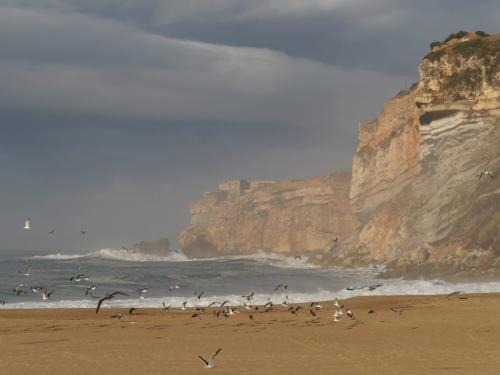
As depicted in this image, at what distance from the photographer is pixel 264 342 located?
83.5ft

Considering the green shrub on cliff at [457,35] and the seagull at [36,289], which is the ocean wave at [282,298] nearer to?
the seagull at [36,289]

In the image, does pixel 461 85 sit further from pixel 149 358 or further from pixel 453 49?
pixel 149 358

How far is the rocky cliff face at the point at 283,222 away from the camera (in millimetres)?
170250

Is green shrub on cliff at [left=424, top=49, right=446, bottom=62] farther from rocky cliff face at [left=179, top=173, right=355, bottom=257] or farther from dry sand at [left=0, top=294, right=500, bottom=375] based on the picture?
rocky cliff face at [left=179, top=173, right=355, bottom=257]

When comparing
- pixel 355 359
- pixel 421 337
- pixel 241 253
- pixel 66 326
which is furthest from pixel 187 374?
pixel 241 253

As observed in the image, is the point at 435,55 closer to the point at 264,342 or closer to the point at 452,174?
the point at 452,174

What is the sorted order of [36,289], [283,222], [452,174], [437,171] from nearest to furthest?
[36,289] < [452,174] < [437,171] < [283,222]

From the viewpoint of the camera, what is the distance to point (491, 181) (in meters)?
68.3

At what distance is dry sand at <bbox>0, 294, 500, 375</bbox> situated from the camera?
65.0 feet

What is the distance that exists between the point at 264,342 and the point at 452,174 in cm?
5588

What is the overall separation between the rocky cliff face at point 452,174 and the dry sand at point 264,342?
28968 millimetres

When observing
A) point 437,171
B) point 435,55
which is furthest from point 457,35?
point 437,171

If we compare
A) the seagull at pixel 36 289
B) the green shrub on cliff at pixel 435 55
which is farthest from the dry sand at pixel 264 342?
the green shrub on cliff at pixel 435 55

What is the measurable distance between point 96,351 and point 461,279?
43060mm
